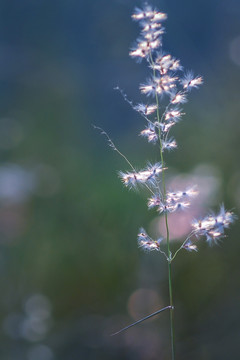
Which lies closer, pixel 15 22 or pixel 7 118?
pixel 7 118

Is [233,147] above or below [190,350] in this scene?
above

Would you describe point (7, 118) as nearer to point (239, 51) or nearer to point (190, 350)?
point (239, 51)

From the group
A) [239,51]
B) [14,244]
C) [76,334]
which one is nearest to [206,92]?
[239,51]


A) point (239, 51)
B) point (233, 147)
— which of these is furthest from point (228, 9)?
point (233, 147)

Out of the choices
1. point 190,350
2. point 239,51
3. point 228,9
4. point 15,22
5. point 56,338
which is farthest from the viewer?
A: point 15,22

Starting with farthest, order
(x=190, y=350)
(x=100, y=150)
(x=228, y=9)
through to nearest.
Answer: (x=228, y=9), (x=100, y=150), (x=190, y=350)

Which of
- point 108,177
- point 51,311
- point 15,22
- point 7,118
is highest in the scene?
point 15,22
